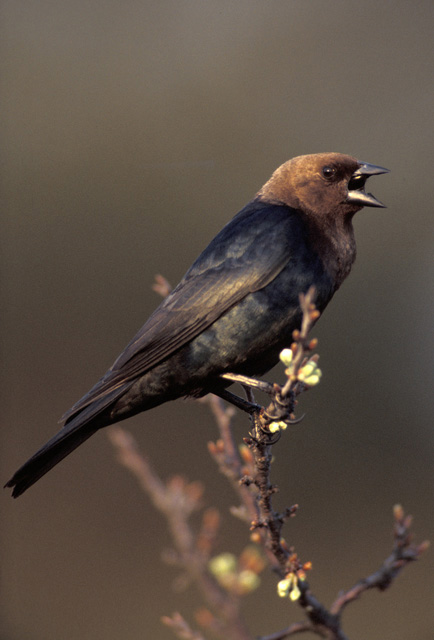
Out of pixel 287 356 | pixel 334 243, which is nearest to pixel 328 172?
pixel 334 243

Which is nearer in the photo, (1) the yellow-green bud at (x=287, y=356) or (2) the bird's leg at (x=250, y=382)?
(1) the yellow-green bud at (x=287, y=356)

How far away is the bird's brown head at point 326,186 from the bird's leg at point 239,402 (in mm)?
936

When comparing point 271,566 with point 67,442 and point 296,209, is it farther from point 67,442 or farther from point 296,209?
point 296,209

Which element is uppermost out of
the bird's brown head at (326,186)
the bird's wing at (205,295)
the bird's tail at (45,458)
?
the bird's brown head at (326,186)

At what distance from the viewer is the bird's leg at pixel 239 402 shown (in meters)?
3.05

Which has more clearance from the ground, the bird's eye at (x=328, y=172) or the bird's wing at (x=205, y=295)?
the bird's eye at (x=328, y=172)

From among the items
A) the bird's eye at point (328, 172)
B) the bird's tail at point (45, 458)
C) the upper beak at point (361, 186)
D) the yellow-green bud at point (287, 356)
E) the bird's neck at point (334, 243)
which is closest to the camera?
the yellow-green bud at point (287, 356)

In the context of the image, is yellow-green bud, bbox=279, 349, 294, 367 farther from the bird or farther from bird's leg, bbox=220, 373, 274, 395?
the bird

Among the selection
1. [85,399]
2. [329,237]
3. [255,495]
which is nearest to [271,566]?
[255,495]

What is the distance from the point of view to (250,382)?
2805mm

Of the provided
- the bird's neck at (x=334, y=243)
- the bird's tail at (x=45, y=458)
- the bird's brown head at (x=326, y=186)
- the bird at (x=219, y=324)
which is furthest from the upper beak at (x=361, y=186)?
the bird's tail at (x=45, y=458)

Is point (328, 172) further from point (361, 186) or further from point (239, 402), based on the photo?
point (239, 402)

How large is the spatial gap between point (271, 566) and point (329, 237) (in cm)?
151

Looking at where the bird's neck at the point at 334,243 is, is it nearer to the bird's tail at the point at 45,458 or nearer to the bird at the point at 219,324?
the bird at the point at 219,324
